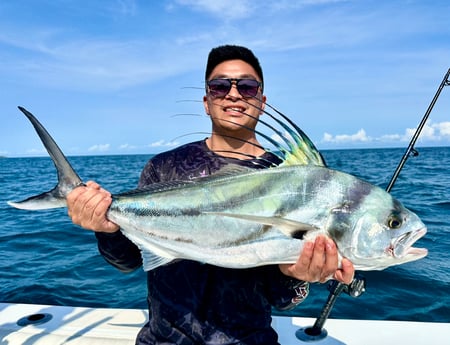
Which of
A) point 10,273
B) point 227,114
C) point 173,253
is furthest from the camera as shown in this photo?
point 10,273

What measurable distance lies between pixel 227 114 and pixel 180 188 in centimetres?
80

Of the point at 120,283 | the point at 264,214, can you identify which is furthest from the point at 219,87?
the point at 120,283

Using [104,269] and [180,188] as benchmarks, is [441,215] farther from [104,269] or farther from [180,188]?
[180,188]

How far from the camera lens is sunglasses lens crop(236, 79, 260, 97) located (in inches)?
110

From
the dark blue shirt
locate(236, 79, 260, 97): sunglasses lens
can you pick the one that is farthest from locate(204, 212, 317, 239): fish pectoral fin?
locate(236, 79, 260, 97): sunglasses lens

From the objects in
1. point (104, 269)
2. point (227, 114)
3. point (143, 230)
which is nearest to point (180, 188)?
point (143, 230)

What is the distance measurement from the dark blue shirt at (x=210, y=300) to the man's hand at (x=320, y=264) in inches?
13.1

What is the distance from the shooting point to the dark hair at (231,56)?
2936 millimetres

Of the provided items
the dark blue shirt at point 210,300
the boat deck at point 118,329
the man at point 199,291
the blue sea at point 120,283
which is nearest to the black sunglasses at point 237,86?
the man at point 199,291

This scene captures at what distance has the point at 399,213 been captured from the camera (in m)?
2.03

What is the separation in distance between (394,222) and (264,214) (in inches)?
25.6

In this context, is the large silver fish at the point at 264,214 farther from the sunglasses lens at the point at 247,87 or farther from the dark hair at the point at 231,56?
the dark hair at the point at 231,56

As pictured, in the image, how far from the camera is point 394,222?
2020 millimetres

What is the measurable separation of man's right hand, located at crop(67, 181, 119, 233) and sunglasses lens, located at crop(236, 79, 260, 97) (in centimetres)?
116
